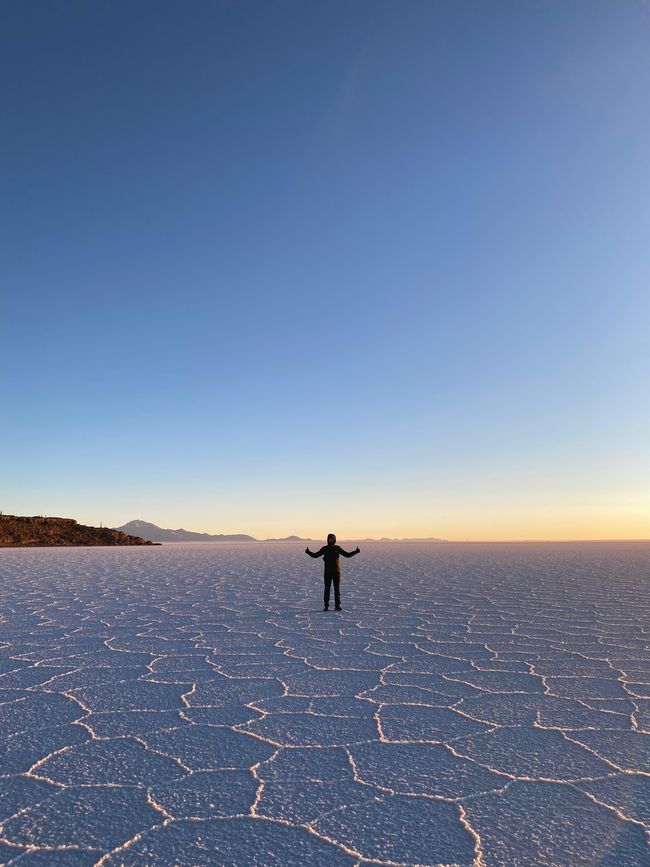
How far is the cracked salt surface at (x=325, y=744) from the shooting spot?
2.14 m

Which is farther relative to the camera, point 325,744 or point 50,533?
point 50,533

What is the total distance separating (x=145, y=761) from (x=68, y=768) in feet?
1.10

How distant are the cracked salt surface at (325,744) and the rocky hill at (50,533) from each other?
116 ft

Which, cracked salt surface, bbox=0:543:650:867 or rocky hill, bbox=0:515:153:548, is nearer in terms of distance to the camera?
cracked salt surface, bbox=0:543:650:867

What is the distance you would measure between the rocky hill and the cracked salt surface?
35425mm

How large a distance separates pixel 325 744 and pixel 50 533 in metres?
42.6

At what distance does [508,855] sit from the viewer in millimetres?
2053

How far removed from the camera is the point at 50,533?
41.1 m

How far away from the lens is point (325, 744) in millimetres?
3047

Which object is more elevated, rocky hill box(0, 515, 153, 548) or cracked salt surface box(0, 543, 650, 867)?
rocky hill box(0, 515, 153, 548)

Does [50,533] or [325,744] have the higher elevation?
[50,533]

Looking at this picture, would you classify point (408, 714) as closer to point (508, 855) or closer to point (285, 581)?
point (508, 855)

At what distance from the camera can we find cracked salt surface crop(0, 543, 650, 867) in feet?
7.03

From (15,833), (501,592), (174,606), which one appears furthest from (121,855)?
(501,592)
